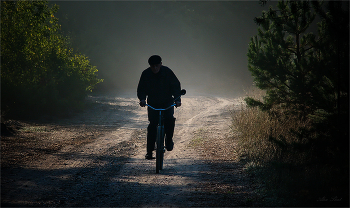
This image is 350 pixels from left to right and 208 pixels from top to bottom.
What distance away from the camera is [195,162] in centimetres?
656

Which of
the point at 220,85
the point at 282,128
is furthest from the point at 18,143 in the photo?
the point at 220,85

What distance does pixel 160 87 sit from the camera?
230 inches

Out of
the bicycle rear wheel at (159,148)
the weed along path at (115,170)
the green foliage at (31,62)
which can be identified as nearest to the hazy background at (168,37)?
the green foliage at (31,62)

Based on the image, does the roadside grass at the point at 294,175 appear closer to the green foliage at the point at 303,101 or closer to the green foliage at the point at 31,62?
the green foliage at the point at 303,101

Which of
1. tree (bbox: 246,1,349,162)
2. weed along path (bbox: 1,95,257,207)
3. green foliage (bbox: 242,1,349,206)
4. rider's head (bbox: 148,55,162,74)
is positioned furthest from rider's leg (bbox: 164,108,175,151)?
tree (bbox: 246,1,349,162)

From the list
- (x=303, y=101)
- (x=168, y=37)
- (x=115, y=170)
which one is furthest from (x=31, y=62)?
(x=168, y=37)

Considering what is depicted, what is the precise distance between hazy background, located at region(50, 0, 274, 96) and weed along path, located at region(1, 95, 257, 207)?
22.0 m

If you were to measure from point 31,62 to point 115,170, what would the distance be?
32.9 ft

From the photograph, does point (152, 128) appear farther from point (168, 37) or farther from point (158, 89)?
point (168, 37)

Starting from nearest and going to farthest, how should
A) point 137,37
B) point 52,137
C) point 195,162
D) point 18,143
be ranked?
1. point 195,162
2. point 18,143
3. point 52,137
4. point 137,37

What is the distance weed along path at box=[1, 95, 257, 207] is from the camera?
4.24 metres

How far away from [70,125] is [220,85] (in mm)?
24257

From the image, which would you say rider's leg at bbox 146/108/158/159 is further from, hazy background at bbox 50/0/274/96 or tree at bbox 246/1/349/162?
hazy background at bbox 50/0/274/96

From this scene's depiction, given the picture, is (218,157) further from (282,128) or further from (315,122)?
(315,122)
